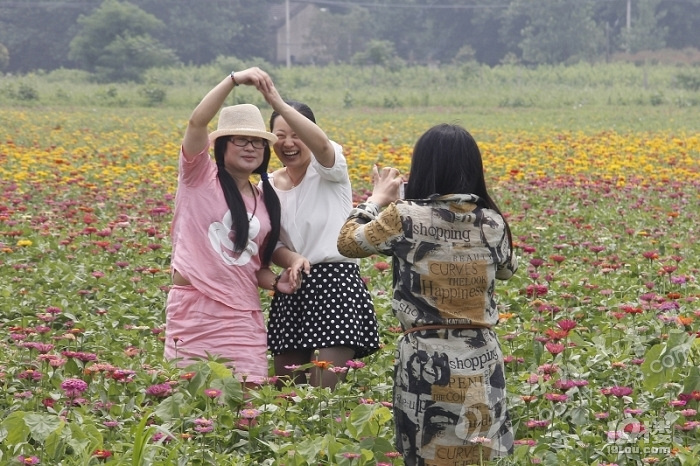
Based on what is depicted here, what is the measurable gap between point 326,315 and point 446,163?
3.42ft

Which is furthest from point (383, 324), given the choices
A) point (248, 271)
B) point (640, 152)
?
point (640, 152)

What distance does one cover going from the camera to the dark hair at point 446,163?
294cm

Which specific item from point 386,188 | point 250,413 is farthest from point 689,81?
point 250,413

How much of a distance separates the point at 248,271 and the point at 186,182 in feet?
1.13

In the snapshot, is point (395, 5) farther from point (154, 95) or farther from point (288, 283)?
point (288, 283)

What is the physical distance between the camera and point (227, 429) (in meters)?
3.28

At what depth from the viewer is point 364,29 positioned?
198ft

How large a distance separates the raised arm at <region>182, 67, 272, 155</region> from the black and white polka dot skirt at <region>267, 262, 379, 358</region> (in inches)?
22.4

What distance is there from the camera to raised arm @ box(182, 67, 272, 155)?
3445mm

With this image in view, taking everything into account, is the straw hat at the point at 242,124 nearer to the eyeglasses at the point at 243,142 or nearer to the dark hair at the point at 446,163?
the eyeglasses at the point at 243,142

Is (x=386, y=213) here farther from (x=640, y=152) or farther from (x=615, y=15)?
(x=615, y=15)

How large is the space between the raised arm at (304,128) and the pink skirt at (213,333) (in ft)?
1.82

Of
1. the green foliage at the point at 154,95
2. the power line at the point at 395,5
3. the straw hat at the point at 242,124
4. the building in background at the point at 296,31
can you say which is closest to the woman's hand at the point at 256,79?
the straw hat at the point at 242,124

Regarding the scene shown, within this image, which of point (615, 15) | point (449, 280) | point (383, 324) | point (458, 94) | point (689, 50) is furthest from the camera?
point (615, 15)
